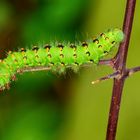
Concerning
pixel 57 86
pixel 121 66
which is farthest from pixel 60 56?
pixel 57 86

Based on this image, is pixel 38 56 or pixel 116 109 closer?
pixel 116 109

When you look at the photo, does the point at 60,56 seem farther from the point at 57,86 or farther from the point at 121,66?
the point at 57,86

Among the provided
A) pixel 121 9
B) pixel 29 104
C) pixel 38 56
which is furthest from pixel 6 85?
pixel 121 9

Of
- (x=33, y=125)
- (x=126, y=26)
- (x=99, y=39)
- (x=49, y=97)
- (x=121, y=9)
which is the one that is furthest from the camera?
(x=49, y=97)

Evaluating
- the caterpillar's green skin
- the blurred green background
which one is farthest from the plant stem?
the blurred green background

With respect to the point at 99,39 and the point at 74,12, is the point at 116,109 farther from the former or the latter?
the point at 74,12
